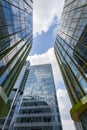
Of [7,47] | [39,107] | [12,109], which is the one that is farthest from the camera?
[12,109]

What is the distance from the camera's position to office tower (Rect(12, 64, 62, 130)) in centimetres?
5863

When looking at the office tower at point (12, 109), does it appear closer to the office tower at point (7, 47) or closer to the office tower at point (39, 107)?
the office tower at point (39, 107)

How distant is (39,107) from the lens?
2645 inches

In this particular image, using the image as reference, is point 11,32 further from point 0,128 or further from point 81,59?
point 0,128

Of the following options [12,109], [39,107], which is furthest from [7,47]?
[12,109]

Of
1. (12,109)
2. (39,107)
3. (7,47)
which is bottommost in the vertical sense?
(12,109)

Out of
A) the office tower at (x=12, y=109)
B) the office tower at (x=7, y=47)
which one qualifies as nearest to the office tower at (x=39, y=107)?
the office tower at (x=12, y=109)

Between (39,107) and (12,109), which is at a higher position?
(39,107)

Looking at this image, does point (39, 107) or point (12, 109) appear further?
point (12, 109)

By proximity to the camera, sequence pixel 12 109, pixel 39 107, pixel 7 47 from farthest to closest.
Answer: pixel 12 109, pixel 39 107, pixel 7 47

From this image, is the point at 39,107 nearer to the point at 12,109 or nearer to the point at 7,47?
the point at 12,109

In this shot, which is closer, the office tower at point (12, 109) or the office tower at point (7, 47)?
the office tower at point (7, 47)

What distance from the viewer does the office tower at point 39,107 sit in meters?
58.6

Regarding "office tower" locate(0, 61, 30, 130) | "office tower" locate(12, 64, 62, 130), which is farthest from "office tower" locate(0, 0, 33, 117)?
"office tower" locate(0, 61, 30, 130)
